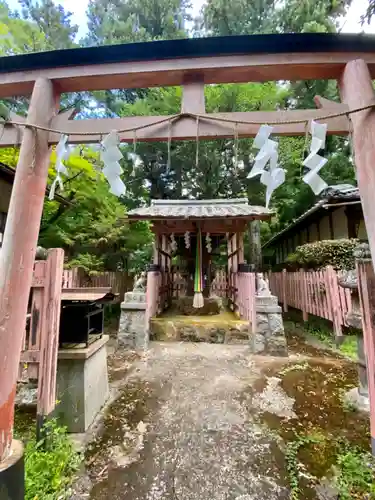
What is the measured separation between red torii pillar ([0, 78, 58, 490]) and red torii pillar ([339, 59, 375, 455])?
2.91 metres

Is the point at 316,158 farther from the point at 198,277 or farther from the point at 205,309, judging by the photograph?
the point at 205,309

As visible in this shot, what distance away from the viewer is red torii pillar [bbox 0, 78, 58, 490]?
214 cm

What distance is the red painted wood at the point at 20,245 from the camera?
2160 millimetres

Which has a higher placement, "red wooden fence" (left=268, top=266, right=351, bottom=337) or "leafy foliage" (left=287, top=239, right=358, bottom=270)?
"leafy foliage" (left=287, top=239, right=358, bottom=270)

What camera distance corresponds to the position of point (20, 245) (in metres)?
2.32

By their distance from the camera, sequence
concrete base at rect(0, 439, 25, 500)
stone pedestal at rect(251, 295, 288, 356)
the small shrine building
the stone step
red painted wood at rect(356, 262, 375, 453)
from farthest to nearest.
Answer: the small shrine building < the stone step < stone pedestal at rect(251, 295, 288, 356) < red painted wood at rect(356, 262, 375, 453) < concrete base at rect(0, 439, 25, 500)

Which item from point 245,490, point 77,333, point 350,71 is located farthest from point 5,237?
point 350,71

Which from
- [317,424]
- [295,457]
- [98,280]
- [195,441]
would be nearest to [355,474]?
[295,457]

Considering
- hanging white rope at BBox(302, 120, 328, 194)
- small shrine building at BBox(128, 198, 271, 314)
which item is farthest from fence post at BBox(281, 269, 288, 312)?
hanging white rope at BBox(302, 120, 328, 194)

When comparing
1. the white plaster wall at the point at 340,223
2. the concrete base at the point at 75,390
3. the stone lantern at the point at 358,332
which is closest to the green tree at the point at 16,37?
the concrete base at the point at 75,390

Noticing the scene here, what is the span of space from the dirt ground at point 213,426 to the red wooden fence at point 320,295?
1083mm

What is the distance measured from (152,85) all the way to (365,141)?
216cm

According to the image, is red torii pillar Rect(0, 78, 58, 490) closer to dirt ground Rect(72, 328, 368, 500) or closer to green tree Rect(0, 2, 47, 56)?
dirt ground Rect(72, 328, 368, 500)

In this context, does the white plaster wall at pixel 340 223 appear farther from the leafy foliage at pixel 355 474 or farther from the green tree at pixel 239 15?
the green tree at pixel 239 15
